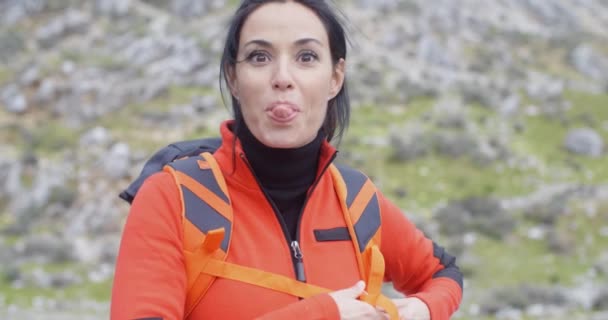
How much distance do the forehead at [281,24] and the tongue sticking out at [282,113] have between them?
191mm

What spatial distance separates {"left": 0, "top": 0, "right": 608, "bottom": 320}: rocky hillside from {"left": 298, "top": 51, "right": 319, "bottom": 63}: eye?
1.44ft

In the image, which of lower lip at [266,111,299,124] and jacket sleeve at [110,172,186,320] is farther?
lower lip at [266,111,299,124]

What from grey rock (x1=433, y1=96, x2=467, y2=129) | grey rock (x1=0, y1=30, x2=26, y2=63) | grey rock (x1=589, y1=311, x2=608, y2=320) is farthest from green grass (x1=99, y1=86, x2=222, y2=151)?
grey rock (x1=589, y1=311, x2=608, y2=320)

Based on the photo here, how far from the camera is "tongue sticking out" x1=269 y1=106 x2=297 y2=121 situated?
83.4 inches

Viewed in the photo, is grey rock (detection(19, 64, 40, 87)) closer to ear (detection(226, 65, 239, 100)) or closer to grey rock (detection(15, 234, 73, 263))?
grey rock (detection(15, 234, 73, 263))

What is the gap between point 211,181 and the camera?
6.91 feet

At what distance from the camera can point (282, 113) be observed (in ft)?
6.96

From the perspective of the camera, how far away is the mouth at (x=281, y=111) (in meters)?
2.12

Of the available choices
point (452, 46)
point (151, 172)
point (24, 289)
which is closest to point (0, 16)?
point (452, 46)

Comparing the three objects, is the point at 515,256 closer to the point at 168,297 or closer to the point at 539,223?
the point at 539,223

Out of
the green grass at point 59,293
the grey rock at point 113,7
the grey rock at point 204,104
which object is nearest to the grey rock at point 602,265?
the green grass at point 59,293

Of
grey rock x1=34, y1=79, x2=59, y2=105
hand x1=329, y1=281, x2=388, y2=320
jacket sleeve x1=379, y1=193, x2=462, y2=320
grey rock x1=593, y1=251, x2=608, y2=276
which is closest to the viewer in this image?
hand x1=329, y1=281, x2=388, y2=320

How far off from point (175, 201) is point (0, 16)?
3677 cm

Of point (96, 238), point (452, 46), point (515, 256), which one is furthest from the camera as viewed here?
point (452, 46)
